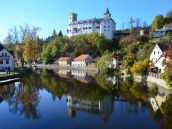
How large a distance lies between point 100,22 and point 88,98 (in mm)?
91460

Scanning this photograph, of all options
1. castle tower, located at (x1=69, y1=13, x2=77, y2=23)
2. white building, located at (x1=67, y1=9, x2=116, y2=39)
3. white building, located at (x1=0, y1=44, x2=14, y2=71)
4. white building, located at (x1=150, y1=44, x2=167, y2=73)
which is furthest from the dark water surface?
castle tower, located at (x1=69, y1=13, x2=77, y2=23)

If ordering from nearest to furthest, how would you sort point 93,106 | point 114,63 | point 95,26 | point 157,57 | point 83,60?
point 93,106 → point 157,57 → point 114,63 → point 83,60 → point 95,26

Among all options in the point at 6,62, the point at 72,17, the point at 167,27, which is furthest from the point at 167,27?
the point at 6,62

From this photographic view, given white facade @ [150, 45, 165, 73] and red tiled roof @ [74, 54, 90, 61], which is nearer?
white facade @ [150, 45, 165, 73]

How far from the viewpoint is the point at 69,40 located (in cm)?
12200

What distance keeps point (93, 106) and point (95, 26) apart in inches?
3862

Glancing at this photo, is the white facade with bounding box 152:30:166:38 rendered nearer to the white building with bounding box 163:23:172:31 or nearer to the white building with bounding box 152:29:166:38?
the white building with bounding box 152:29:166:38

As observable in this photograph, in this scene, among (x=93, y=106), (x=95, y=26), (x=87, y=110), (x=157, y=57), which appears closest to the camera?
(x=87, y=110)

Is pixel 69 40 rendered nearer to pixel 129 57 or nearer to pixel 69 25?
pixel 69 25

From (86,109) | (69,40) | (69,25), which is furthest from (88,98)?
(69,25)

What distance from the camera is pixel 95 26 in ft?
411

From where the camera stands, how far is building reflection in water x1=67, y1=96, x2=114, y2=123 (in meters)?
25.8

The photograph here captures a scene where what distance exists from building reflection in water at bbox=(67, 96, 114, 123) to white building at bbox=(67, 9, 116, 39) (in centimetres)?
8649

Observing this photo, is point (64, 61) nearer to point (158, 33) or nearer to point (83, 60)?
point (83, 60)
